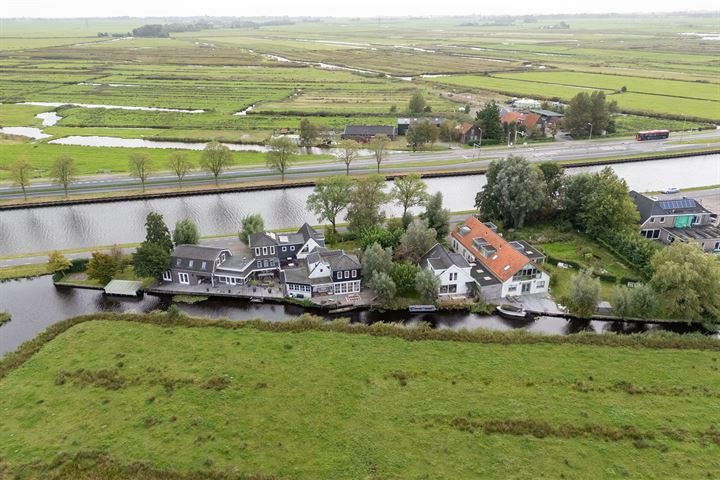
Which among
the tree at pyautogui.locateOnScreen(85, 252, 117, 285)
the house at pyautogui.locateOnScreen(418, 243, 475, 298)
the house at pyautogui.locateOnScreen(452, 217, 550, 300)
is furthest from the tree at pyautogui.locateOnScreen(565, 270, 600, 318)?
the tree at pyautogui.locateOnScreen(85, 252, 117, 285)

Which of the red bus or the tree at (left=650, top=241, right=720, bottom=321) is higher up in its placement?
the red bus

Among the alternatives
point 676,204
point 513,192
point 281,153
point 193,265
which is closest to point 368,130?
point 281,153

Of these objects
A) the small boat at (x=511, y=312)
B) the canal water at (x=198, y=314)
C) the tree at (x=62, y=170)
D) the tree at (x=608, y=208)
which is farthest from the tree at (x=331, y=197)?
the tree at (x=62, y=170)

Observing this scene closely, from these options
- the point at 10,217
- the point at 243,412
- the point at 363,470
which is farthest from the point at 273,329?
the point at 10,217

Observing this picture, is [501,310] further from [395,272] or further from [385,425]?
[385,425]

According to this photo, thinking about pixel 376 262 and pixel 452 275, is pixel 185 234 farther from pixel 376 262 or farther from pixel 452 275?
pixel 452 275

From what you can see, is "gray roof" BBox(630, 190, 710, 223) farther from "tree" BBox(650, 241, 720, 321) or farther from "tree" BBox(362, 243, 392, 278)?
"tree" BBox(362, 243, 392, 278)
